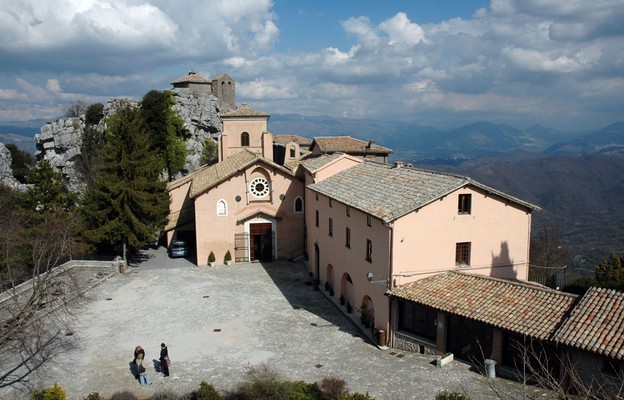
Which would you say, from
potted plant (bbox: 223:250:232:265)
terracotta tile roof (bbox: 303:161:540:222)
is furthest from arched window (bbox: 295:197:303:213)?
terracotta tile roof (bbox: 303:161:540:222)

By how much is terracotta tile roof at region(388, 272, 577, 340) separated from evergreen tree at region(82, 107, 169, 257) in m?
21.7

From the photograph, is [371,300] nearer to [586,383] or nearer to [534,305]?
[534,305]

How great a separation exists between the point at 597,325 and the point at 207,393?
13858 millimetres

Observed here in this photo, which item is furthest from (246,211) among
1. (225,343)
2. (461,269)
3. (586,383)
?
(586,383)

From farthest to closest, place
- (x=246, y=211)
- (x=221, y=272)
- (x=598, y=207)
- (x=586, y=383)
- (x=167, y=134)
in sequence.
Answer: (x=598, y=207)
(x=167, y=134)
(x=246, y=211)
(x=221, y=272)
(x=586, y=383)

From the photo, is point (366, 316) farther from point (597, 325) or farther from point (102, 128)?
point (102, 128)

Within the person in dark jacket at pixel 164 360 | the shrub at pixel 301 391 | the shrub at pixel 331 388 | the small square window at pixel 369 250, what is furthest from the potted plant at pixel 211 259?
the shrub at pixel 331 388

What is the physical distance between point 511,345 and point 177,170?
51.8m

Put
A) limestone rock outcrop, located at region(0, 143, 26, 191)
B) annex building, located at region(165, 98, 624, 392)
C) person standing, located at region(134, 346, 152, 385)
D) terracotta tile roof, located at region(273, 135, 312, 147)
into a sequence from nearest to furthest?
annex building, located at region(165, 98, 624, 392) < person standing, located at region(134, 346, 152, 385) < limestone rock outcrop, located at region(0, 143, 26, 191) < terracotta tile roof, located at region(273, 135, 312, 147)

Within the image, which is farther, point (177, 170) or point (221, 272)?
point (177, 170)

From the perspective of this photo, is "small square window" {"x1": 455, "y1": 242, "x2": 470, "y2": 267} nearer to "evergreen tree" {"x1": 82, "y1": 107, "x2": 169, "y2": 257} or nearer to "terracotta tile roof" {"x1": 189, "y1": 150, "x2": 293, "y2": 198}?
"terracotta tile roof" {"x1": 189, "y1": 150, "x2": 293, "y2": 198}

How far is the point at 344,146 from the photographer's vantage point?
49.1 metres

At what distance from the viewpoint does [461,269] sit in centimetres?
2370

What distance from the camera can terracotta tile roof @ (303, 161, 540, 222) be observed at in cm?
2248
